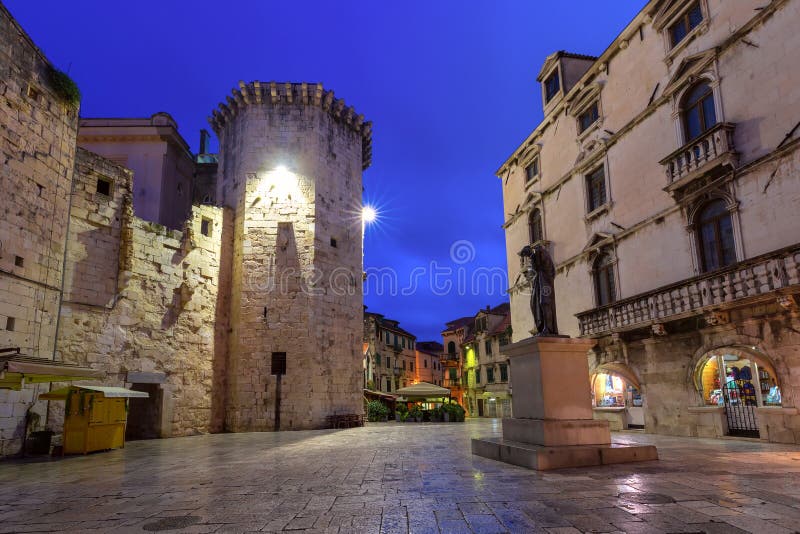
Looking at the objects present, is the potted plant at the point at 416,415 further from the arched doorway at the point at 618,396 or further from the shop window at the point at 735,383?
the shop window at the point at 735,383

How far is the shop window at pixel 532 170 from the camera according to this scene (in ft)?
78.4

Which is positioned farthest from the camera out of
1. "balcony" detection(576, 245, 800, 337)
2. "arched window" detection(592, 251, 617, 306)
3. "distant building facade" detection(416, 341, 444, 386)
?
"distant building facade" detection(416, 341, 444, 386)

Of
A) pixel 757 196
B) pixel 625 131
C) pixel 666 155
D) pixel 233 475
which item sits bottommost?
pixel 233 475

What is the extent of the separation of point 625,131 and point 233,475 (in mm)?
16600

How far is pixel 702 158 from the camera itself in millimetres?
13766

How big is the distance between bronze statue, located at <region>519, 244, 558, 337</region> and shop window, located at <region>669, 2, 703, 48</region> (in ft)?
35.2

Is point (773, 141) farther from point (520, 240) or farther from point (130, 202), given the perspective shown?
point (130, 202)

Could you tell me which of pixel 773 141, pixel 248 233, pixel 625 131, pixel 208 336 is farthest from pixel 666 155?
pixel 208 336

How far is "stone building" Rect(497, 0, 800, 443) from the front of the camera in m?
11.7

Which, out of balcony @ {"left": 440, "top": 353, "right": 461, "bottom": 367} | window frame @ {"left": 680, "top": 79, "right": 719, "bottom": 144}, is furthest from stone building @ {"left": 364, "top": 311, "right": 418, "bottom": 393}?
window frame @ {"left": 680, "top": 79, "right": 719, "bottom": 144}

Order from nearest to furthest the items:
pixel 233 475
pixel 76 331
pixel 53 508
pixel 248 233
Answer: pixel 53 508 → pixel 233 475 → pixel 76 331 → pixel 248 233

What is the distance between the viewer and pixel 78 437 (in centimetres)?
1176

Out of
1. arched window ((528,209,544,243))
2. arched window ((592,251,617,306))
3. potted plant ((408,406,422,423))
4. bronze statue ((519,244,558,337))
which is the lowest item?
potted plant ((408,406,422,423))

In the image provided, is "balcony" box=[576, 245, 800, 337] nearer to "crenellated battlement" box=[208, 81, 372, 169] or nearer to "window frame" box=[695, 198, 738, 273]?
"window frame" box=[695, 198, 738, 273]
